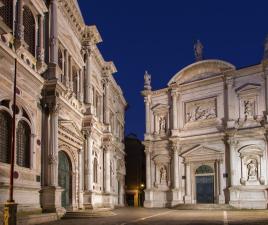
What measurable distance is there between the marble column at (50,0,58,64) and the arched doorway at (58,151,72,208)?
194 inches

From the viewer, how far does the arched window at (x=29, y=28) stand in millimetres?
18906

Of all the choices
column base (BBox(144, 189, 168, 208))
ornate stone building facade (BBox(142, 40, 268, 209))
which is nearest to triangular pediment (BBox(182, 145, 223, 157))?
ornate stone building facade (BBox(142, 40, 268, 209))

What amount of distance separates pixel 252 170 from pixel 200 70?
10040 millimetres

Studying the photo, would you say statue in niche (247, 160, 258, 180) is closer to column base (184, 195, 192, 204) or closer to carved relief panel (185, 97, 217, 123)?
carved relief panel (185, 97, 217, 123)

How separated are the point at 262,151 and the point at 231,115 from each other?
395cm

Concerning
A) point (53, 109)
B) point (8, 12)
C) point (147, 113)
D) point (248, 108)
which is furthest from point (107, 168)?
point (8, 12)

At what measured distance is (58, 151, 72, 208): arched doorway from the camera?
22.5m

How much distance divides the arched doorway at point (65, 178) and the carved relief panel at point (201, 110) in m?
15.9

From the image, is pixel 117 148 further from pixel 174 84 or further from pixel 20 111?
pixel 20 111

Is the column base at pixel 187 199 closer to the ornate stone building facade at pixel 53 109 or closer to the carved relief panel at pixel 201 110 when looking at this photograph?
the carved relief panel at pixel 201 110

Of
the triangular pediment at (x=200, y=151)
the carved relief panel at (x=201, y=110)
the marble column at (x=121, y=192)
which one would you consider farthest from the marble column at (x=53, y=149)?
the marble column at (x=121, y=192)

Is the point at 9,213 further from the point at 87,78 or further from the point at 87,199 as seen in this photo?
the point at 87,78

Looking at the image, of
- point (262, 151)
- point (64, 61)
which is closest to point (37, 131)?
point (64, 61)

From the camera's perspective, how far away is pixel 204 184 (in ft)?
119
